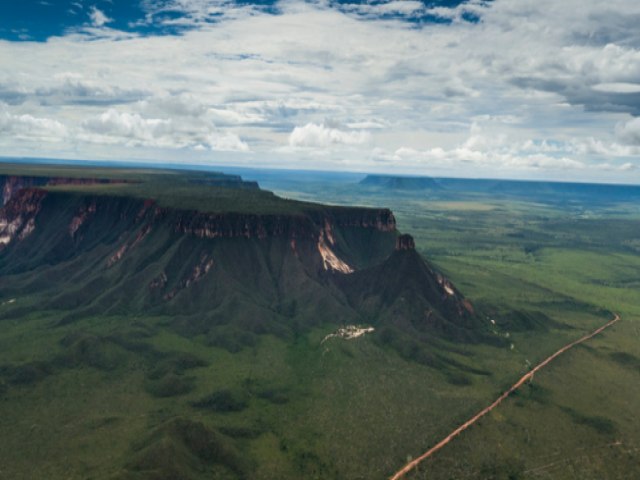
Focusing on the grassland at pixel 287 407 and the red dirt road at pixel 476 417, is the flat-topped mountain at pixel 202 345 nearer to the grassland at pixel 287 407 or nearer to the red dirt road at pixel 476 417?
the grassland at pixel 287 407

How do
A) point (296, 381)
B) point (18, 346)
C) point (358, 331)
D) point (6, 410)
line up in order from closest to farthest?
point (6, 410) < point (296, 381) < point (18, 346) < point (358, 331)

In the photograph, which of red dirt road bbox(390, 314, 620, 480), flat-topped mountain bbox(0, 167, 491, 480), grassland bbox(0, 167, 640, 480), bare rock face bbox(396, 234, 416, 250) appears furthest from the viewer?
bare rock face bbox(396, 234, 416, 250)

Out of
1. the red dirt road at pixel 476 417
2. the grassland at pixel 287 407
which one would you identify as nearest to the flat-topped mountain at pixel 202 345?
Result: the grassland at pixel 287 407

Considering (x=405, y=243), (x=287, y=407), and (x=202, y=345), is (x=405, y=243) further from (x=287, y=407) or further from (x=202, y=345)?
(x=287, y=407)

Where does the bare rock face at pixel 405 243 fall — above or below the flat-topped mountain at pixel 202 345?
above

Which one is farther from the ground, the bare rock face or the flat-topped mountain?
the bare rock face

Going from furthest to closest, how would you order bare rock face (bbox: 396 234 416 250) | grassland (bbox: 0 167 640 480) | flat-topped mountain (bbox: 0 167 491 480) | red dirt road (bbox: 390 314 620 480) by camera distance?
bare rock face (bbox: 396 234 416 250) < flat-topped mountain (bbox: 0 167 491 480) < red dirt road (bbox: 390 314 620 480) < grassland (bbox: 0 167 640 480)

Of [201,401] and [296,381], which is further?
[296,381]

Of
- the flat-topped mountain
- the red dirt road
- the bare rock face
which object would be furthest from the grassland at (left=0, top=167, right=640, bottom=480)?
the bare rock face

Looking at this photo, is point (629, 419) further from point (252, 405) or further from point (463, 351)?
point (252, 405)

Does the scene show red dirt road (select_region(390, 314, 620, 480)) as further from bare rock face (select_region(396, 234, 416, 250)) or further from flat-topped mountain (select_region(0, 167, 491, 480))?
bare rock face (select_region(396, 234, 416, 250))

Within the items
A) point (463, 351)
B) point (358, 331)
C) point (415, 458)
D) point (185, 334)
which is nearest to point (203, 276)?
point (185, 334)
